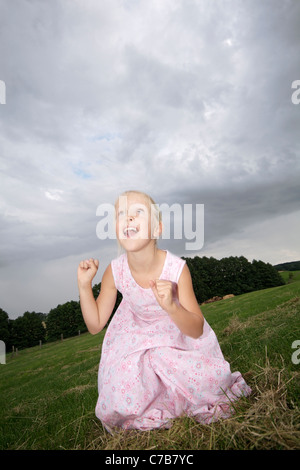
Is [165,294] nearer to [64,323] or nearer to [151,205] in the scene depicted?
[151,205]

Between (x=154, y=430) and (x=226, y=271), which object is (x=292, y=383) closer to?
(x=154, y=430)

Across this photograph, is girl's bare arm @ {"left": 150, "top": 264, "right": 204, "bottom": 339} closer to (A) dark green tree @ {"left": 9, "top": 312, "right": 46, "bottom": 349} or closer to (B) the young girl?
(B) the young girl

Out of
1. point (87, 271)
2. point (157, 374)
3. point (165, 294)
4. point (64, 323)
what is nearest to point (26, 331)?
point (64, 323)

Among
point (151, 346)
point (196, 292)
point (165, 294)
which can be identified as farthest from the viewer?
point (196, 292)

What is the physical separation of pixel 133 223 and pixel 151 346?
1.18 meters

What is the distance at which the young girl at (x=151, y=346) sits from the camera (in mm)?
2605

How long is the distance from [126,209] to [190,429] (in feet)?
6.11

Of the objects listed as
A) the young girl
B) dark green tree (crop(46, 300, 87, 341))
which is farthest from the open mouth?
dark green tree (crop(46, 300, 87, 341))

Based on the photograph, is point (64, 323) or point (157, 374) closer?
point (157, 374)

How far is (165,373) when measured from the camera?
9.07ft

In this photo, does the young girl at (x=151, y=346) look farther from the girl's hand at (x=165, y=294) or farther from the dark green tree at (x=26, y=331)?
the dark green tree at (x=26, y=331)

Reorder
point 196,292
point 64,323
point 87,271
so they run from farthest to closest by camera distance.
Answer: point 196,292
point 64,323
point 87,271

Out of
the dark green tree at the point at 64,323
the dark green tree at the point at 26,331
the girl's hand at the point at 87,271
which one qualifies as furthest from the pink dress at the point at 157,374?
the dark green tree at the point at 26,331

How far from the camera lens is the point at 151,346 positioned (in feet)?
9.35
